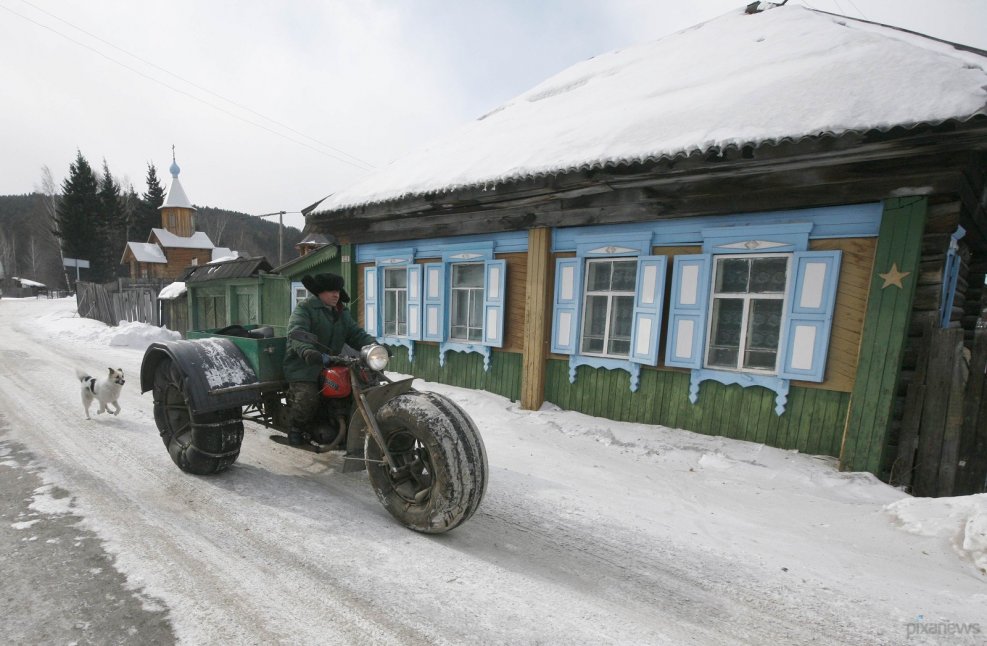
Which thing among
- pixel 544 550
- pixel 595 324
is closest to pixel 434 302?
pixel 595 324

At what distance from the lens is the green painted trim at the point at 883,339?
3861 millimetres

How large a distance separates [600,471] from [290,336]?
3.12m

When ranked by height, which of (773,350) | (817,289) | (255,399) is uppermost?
(817,289)

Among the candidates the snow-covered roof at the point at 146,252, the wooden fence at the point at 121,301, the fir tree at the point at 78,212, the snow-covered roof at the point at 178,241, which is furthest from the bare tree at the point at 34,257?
the wooden fence at the point at 121,301

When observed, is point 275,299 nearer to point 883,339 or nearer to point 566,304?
point 566,304

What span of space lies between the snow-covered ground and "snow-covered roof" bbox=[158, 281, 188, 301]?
1269 cm

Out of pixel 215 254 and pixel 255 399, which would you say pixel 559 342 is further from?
pixel 215 254

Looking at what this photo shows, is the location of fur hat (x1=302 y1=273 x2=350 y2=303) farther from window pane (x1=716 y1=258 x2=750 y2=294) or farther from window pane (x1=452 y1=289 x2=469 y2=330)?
window pane (x1=716 y1=258 x2=750 y2=294)

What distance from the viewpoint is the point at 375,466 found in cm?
293

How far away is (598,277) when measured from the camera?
5695 millimetres

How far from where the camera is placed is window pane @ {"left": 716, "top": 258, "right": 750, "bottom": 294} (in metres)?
4.73

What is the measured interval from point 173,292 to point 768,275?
1832 cm

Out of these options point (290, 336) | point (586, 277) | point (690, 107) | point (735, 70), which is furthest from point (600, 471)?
point (735, 70)
